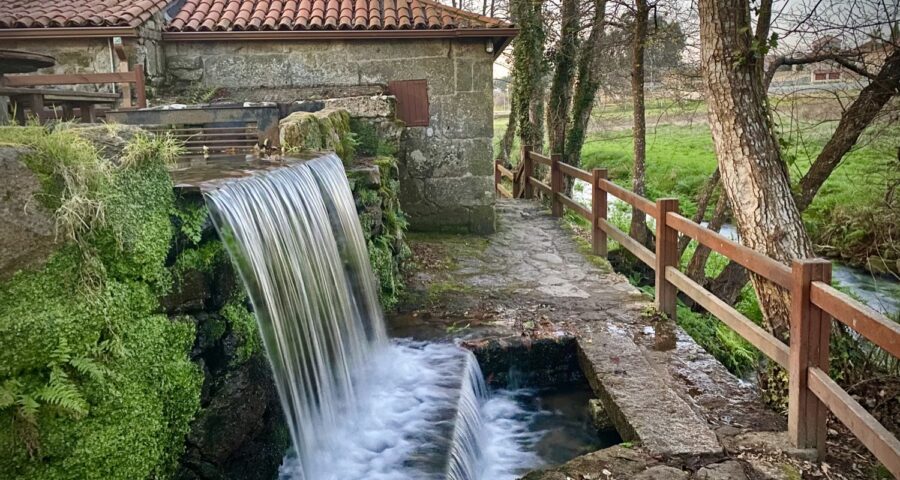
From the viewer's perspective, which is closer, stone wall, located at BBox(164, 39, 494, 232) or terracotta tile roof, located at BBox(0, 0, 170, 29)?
terracotta tile roof, located at BBox(0, 0, 170, 29)

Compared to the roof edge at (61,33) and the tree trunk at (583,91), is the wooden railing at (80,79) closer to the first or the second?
the roof edge at (61,33)

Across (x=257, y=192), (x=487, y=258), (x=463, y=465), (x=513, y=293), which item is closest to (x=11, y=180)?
(x=257, y=192)

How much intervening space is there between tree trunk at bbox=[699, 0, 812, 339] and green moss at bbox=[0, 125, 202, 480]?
4.01 meters

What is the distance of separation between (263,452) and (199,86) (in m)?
6.82

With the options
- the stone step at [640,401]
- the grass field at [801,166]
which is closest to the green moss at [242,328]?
the stone step at [640,401]

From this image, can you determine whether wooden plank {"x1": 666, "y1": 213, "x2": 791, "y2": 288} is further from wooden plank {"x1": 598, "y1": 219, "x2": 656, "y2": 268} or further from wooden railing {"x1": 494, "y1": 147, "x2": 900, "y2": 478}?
wooden plank {"x1": 598, "y1": 219, "x2": 656, "y2": 268}

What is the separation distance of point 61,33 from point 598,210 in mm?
6731

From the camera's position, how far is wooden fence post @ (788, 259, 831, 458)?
372 centimetres

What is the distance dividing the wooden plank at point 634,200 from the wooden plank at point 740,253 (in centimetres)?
44

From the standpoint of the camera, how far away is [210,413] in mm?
3344

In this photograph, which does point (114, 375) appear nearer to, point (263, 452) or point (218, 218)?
point (218, 218)

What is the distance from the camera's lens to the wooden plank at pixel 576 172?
8.69m

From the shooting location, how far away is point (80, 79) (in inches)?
279

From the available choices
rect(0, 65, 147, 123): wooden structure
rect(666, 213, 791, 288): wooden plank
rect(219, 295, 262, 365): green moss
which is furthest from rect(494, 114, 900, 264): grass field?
rect(0, 65, 147, 123): wooden structure
